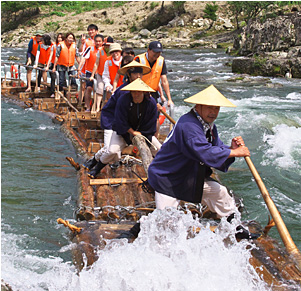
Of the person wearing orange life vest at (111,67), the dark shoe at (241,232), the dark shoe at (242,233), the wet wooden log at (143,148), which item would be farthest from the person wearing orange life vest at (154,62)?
the dark shoe at (242,233)

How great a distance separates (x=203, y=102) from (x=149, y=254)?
4.87 feet

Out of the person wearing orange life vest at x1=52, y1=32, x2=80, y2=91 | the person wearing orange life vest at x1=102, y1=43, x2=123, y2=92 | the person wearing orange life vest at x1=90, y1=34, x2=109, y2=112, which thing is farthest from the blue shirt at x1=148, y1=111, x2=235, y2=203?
the person wearing orange life vest at x1=52, y1=32, x2=80, y2=91

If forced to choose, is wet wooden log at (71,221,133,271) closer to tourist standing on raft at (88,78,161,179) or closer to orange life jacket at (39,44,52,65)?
tourist standing on raft at (88,78,161,179)

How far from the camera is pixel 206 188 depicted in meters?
4.41

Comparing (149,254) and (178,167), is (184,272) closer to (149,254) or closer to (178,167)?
(149,254)

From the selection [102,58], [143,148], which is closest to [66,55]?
[102,58]

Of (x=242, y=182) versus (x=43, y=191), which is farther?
(x=242, y=182)

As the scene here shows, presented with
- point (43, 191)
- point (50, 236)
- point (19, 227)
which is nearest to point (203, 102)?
point (50, 236)

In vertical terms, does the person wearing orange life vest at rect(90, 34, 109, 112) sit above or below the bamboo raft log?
above

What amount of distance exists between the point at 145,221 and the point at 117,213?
1.13 metres

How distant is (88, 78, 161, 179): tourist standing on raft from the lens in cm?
547

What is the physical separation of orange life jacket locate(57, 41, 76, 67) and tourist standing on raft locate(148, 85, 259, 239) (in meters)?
9.20

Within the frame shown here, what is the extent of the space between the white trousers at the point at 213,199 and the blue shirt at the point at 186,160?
3.4 inches

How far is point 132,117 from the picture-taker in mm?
5738
